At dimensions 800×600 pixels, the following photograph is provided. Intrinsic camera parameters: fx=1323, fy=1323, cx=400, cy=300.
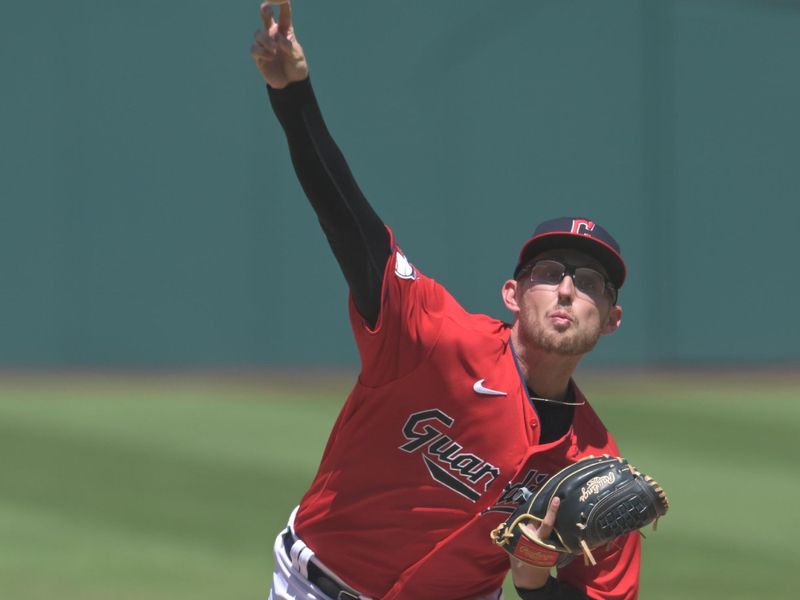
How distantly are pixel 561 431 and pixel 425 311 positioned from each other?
666mm

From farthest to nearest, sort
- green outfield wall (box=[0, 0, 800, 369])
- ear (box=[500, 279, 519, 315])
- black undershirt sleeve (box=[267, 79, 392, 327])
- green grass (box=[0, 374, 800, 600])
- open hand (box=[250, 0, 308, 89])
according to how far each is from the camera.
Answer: green outfield wall (box=[0, 0, 800, 369]), green grass (box=[0, 374, 800, 600]), ear (box=[500, 279, 519, 315]), black undershirt sleeve (box=[267, 79, 392, 327]), open hand (box=[250, 0, 308, 89])

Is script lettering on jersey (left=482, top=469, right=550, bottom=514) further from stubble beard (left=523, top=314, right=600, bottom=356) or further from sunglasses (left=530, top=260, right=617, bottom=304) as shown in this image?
sunglasses (left=530, top=260, right=617, bottom=304)

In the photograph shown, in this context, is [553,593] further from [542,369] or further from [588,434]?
[542,369]

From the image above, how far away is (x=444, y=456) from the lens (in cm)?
392

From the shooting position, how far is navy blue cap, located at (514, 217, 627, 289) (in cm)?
408

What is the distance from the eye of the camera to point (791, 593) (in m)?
6.71

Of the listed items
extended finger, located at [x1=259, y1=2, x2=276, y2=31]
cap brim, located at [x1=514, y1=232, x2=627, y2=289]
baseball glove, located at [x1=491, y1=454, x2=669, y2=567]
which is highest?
extended finger, located at [x1=259, y1=2, x2=276, y2=31]

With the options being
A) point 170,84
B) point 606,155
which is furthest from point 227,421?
point 606,155

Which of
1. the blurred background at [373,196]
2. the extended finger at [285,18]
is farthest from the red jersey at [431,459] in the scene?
the blurred background at [373,196]

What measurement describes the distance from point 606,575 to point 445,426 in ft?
2.40

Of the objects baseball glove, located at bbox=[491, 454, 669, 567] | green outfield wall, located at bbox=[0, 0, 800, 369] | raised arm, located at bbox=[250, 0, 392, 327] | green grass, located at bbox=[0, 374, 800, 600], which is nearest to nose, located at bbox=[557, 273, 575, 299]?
baseball glove, located at bbox=[491, 454, 669, 567]

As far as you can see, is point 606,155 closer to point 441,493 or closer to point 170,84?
point 170,84

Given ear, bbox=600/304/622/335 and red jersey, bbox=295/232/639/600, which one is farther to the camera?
ear, bbox=600/304/622/335

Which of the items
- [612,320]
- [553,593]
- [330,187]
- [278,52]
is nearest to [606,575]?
[553,593]
